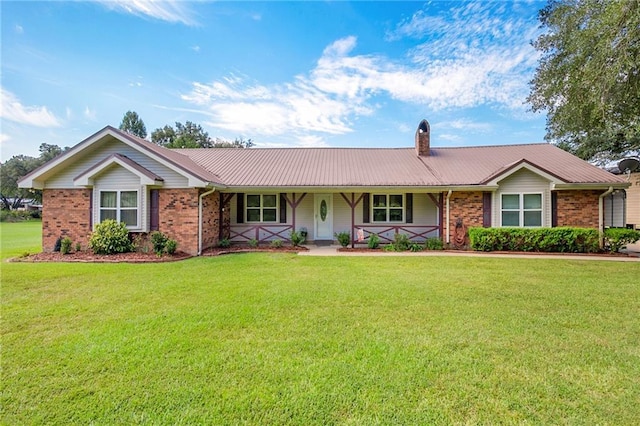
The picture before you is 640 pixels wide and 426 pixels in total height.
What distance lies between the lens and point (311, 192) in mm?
12555

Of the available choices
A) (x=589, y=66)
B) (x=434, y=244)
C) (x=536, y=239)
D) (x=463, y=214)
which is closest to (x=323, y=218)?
(x=434, y=244)

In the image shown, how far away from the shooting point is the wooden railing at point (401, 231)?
12.8 meters

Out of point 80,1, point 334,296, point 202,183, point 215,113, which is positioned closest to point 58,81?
point 80,1

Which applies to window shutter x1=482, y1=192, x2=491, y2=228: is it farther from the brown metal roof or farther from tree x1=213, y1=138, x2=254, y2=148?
tree x1=213, y1=138, x2=254, y2=148

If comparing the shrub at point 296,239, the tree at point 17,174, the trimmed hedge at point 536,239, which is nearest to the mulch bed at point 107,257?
the shrub at point 296,239

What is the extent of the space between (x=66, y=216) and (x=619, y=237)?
19.9 meters

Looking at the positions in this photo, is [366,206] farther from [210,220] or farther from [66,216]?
[66,216]

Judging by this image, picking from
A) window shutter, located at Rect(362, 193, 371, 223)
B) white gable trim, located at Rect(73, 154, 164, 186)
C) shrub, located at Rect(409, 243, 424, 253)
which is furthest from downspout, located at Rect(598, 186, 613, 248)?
white gable trim, located at Rect(73, 154, 164, 186)

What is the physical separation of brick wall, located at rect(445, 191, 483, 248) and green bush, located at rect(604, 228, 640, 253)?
4328mm

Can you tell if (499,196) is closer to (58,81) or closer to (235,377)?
(235,377)

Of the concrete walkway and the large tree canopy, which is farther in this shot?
the large tree canopy

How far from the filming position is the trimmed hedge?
10531 millimetres

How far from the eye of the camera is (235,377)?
9.50 feet

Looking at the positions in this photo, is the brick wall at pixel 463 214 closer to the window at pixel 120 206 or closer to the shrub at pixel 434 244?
the shrub at pixel 434 244
